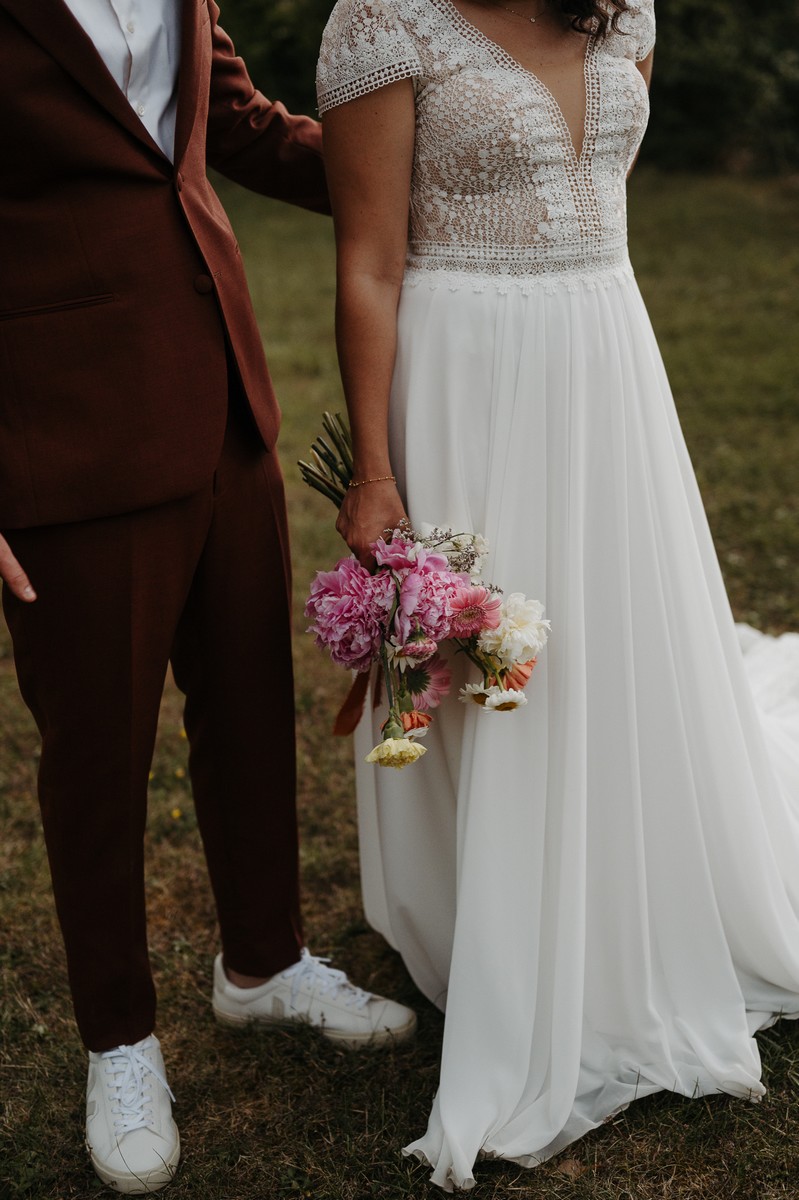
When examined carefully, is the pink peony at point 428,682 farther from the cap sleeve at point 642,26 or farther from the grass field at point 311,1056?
the cap sleeve at point 642,26

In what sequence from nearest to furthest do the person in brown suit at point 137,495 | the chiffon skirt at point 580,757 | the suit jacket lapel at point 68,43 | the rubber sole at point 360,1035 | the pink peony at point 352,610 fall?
1. the suit jacket lapel at point 68,43
2. the person in brown suit at point 137,495
3. the pink peony at point 352,610
4. the chiffon skirt at point 580,757
5. the rubber sole at point 360,1035

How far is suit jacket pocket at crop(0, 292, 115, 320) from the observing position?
1935 mm

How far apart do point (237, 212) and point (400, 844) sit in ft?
33.8

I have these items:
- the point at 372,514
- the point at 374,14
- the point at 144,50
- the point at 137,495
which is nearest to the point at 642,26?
the point at 374,14

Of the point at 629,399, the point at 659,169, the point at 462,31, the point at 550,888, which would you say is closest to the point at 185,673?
the point at 550,888

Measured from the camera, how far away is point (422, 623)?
2.07 meters

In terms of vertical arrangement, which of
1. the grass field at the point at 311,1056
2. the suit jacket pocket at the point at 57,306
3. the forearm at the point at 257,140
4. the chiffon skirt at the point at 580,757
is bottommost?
the grass field at the point at 311,1056

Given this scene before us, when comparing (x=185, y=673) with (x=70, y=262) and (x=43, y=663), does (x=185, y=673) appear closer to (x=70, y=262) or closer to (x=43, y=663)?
(x=43, y=663)

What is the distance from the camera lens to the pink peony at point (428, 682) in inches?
86.0

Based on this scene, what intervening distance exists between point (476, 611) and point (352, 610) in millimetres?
215

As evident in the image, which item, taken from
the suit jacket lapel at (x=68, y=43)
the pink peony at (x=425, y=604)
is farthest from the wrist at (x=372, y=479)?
the suit jacket lapel at (x=68, y=43)

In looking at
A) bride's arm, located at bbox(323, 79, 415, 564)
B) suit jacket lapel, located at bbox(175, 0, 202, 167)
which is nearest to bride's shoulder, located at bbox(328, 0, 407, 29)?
bride's arm, located at bbox(323, 79, 415, 564)

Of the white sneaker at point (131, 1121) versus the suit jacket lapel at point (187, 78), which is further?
the white sneaker at point (131, 1121)

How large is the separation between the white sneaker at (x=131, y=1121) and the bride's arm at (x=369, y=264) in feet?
3.65
